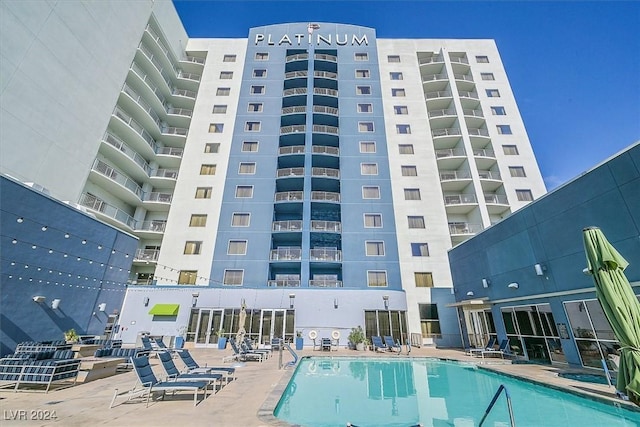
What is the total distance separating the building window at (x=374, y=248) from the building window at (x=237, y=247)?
10.9m

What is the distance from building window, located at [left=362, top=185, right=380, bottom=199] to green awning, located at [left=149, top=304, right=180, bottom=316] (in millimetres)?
18533

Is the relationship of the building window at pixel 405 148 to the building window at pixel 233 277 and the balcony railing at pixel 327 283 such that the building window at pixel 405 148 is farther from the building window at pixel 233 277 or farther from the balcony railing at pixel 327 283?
the building window at pixel 233 277

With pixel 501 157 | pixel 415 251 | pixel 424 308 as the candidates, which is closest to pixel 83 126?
pixel 415 251

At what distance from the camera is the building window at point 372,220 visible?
26.5 meters

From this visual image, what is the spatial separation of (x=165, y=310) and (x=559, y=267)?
2429 centimetres

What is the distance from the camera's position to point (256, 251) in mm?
25422

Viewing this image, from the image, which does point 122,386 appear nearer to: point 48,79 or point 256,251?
point 256,251

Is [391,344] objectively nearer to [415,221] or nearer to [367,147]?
[415,221]

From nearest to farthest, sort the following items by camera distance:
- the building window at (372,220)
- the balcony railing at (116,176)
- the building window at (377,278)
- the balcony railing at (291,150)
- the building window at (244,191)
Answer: the balcony railing at (116,176), the building window at (377,278), the building window at (372,220), the building window at (244,191), the balcony railing at (291,150)

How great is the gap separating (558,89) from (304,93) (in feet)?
76.1

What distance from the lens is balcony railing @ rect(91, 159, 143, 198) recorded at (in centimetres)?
2396

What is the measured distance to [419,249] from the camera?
84.6ft

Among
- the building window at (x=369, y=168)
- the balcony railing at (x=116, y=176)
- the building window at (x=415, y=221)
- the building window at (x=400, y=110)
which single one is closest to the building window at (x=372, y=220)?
the building window at (x=415, y=221)

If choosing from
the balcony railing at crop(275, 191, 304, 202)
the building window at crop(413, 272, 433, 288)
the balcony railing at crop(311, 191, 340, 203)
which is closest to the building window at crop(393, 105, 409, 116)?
the balcony railing at crop(311, 191, 340, 203)
